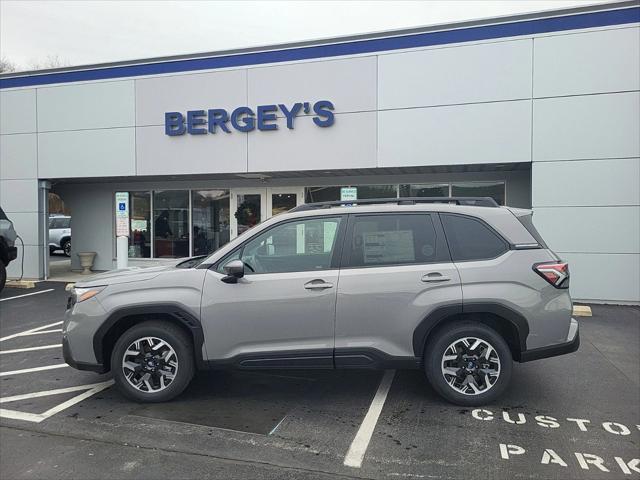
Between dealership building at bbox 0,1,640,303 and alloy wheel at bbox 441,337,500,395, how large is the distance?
5.12 meters

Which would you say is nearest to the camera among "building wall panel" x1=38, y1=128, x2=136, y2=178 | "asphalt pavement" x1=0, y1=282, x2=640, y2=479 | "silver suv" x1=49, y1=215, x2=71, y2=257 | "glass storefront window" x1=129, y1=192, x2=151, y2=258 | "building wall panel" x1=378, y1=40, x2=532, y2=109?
"asphalt pavement" x1=0, y1=282, x2=640, y2=479

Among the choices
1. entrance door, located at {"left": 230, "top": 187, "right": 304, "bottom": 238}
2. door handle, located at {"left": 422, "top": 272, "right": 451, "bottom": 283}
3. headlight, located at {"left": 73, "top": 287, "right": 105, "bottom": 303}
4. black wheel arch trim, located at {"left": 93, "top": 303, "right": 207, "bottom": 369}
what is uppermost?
entrance door, located at {"left": 230, "top": 187, "right": 304, "bottom": 238}

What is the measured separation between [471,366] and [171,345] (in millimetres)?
2684

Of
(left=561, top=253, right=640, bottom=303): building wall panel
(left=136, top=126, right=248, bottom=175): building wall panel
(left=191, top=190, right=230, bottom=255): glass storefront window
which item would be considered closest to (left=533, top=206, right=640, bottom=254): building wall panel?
(left=561, top=253, right=640, bottom=303): building wall panel

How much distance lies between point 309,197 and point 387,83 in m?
3.69

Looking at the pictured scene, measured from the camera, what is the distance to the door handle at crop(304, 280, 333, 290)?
4.30 meters

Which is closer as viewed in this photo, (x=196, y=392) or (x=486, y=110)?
(x=196, y=392)

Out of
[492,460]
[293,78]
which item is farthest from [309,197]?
[492,460]

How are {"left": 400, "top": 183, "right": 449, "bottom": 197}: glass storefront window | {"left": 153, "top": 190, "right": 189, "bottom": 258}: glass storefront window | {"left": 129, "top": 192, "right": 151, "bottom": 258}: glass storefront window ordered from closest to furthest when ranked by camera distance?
1. {"left": 400, "top": 183, "right": 449, "bottom": 197}: glass storefront window
2. {"left": 153, "top": 190, "right": 189, "bottom": 258}: glass storefront window
3. {"left": 129, "top": 192, "right": 151, "bottom": 258}: glass storefront window

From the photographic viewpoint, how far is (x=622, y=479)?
3.19 meters

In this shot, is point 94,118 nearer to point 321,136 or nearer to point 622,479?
point 321,136

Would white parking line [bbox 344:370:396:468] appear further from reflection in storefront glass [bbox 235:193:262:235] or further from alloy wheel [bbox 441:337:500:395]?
reflection in storefront glass [bbox 235:193:262:235]

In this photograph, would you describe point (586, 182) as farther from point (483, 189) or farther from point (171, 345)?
point (171, 345)

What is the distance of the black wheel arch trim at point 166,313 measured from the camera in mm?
4375
